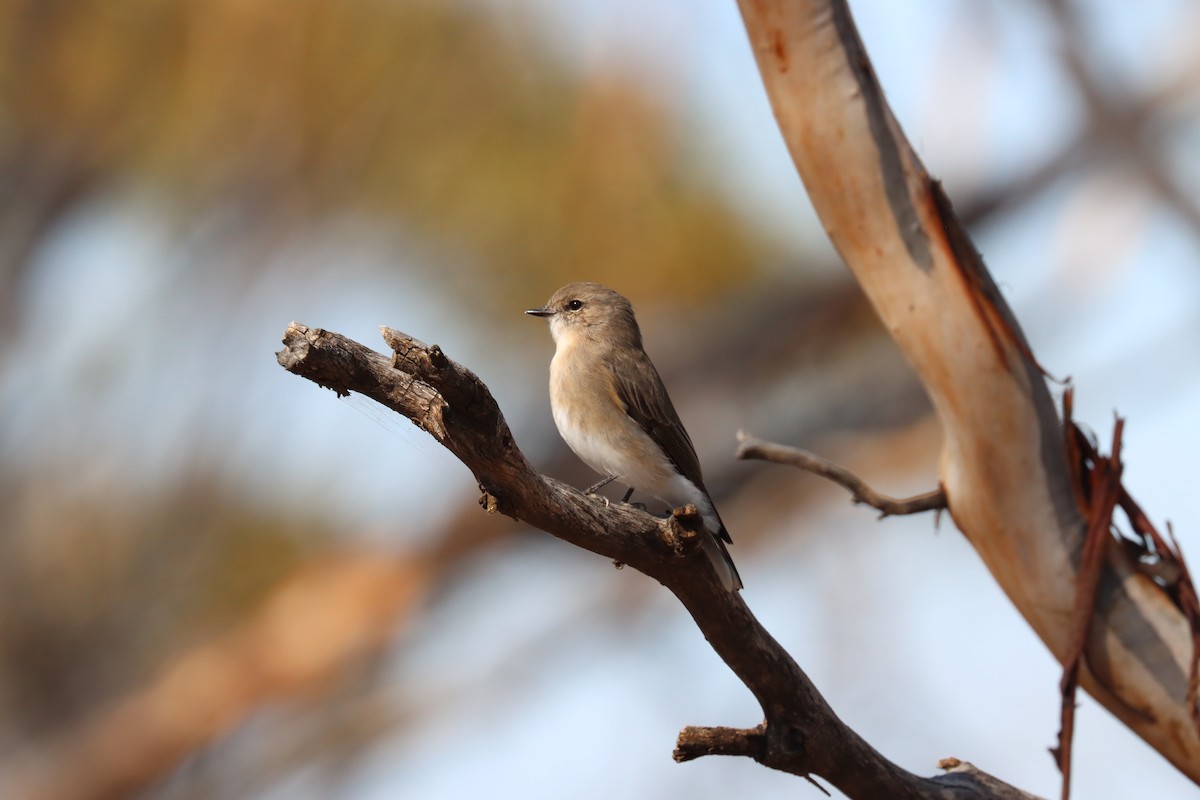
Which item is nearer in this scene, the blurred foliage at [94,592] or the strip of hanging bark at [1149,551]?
the strip of hanging bark at [1149,551]

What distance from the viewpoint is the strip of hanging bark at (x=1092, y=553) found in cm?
285

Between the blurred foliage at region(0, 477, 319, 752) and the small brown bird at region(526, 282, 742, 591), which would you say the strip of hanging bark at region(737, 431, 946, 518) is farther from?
the blurred foliage at region(0, 477, 319, 752)

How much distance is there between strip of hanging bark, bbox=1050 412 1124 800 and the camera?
2.85 m

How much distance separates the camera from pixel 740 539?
7.65 metres

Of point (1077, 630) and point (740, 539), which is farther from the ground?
point (740, 539)

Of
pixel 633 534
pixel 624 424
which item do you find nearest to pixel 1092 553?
pixel 633 534

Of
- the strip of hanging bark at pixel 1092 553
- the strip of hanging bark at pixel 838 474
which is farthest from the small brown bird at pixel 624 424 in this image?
the strip of hanging bark at pixel 1092 553

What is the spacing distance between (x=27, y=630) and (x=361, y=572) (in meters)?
2.72

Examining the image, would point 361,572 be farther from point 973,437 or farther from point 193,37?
point 973,437

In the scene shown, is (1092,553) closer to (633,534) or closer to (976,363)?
(976,363)

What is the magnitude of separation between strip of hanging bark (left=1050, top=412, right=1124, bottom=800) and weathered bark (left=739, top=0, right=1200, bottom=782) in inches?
Answer: 2.4

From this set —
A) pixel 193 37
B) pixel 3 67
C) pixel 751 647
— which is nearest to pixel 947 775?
pixel 751 647

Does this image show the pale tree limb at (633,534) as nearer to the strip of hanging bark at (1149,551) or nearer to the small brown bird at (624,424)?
the strip of hanging bark at (1149,551)

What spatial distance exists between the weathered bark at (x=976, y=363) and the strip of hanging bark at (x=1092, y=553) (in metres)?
0.06
